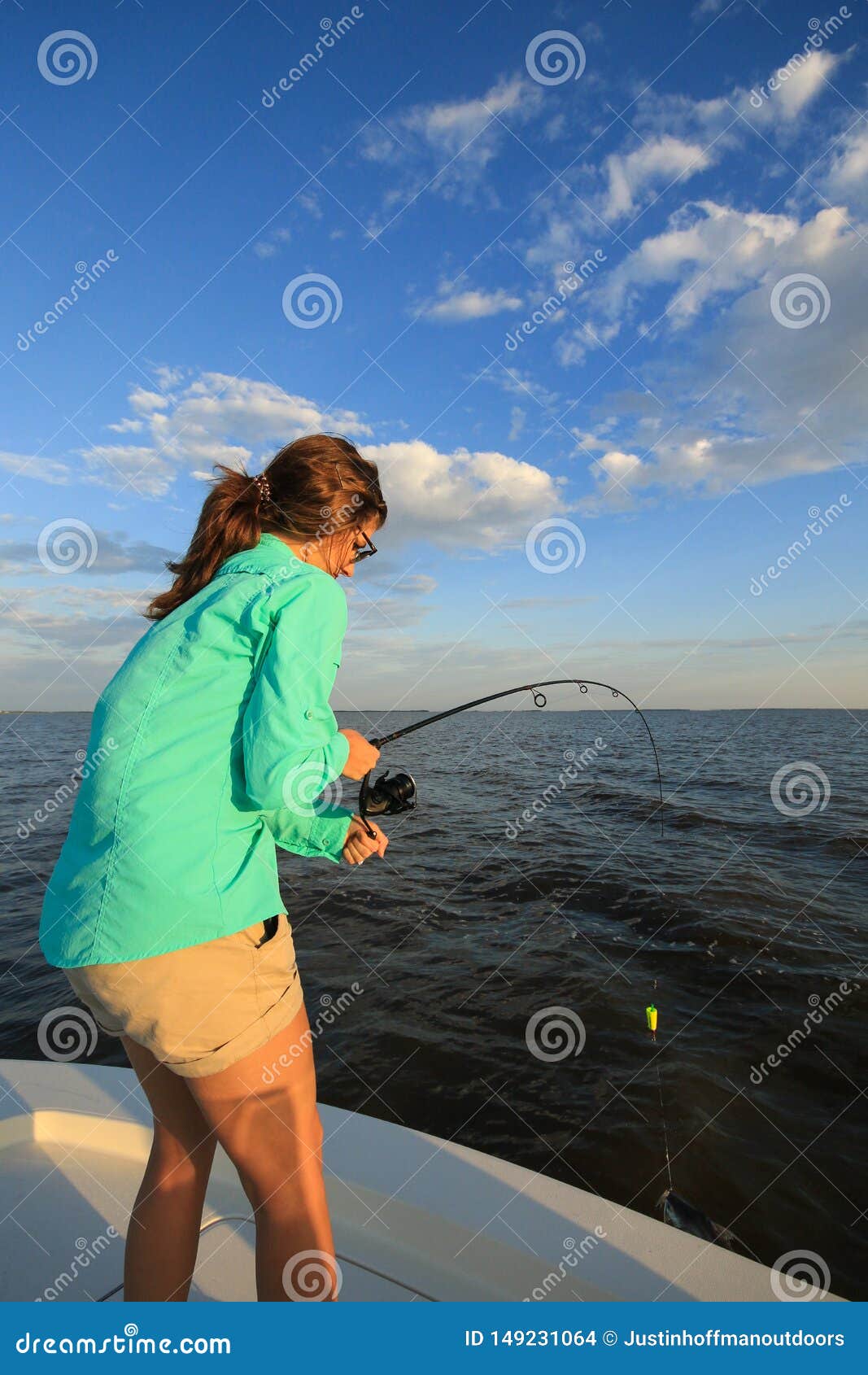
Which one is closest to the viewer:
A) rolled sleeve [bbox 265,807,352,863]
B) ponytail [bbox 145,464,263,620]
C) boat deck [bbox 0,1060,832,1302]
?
rolled sleeve [bbox 265,807,352,863]

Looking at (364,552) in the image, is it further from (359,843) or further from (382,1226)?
(382,1226)

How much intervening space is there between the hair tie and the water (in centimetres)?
395

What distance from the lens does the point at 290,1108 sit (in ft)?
4.74

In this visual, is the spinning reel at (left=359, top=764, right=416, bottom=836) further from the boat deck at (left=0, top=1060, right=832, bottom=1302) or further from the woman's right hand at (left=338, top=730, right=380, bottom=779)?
the boat deck at (left=0, top=1060, right=832, bottom=1302)

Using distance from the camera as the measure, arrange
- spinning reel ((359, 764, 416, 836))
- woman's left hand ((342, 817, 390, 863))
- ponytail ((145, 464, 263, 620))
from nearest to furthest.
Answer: ponytail ((145, 464, 263, 620)), woman's left hand ((342, 817, 390, 863)), spinning reel ((359, 764, 416, 836))

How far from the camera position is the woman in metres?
1.27

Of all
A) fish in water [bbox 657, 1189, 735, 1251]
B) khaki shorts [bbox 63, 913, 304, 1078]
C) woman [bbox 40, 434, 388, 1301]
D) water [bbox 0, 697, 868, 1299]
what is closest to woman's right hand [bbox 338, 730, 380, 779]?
woman [bbox 40, 434, 388, 1301]

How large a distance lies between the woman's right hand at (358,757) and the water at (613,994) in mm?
3376

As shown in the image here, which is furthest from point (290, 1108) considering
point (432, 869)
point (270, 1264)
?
point (432, 869)

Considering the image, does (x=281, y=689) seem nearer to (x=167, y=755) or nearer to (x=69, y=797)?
(x=167, y=755)

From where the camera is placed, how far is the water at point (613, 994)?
3.73 metres

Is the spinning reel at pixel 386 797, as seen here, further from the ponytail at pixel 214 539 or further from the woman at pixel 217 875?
the ponytail at pixel 214 539

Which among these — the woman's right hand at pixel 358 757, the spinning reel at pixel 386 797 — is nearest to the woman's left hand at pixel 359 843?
the woman's right hand at pixel 358 757

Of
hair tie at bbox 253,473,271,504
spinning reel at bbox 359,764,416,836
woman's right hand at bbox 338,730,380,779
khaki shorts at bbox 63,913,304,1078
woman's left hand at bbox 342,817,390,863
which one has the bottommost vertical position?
khaki shorts at bbox 63,913,304,1078
